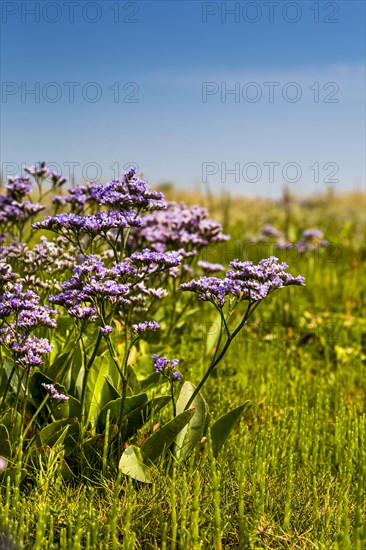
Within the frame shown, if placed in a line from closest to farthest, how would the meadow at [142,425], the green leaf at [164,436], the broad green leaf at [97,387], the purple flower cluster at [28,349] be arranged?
the meadow at [142,425], the purple flower cluster at [28,349], the green leaf at [164,436], the broad green leaf at [97,387]

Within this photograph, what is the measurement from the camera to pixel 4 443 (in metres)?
3.47

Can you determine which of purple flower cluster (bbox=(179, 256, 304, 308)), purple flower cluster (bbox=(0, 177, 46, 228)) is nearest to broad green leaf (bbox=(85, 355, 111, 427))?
purple flower cluster (bbox=(179, 256, 304, 308))

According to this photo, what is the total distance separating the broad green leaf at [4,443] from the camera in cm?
344

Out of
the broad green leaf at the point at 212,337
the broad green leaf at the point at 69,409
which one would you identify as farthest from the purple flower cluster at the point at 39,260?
the broad green leaf at the point at 212,337

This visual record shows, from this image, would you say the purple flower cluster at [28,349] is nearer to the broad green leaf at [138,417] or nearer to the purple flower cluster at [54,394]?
the purple flower cluster at [54,394]

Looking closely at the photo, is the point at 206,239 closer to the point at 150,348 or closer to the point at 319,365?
the point at 150,348

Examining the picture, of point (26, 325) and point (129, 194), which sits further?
point (129, 194)

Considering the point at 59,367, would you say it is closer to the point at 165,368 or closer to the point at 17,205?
the point at 165,368

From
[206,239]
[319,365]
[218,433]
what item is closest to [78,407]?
[218,433]

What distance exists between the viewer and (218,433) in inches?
146

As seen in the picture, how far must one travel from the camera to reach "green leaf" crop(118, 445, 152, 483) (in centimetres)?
333

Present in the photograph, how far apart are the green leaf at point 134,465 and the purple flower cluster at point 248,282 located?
2.80 ft

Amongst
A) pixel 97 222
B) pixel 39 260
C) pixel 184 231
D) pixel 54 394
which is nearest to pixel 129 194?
pixel 97 222

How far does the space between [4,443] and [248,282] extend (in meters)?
1.50
